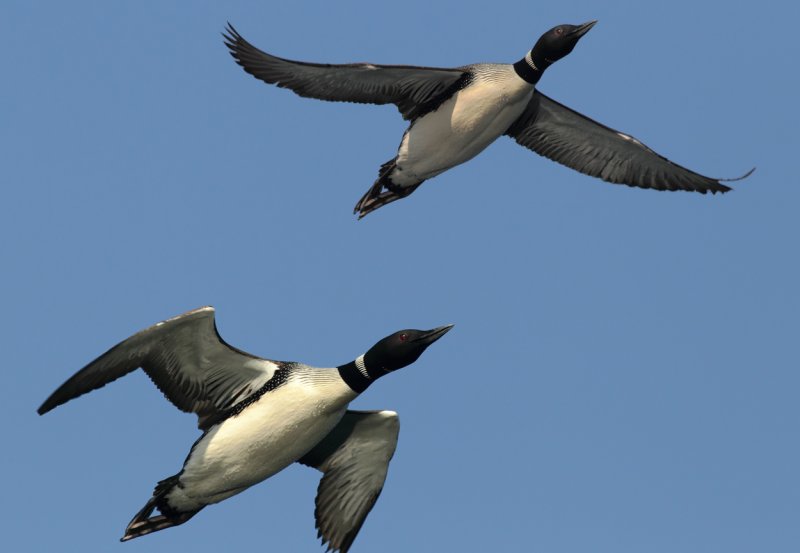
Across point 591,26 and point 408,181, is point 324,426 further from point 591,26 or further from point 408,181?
point 591,26

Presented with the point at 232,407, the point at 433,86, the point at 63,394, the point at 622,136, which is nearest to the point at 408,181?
the point at 433,86

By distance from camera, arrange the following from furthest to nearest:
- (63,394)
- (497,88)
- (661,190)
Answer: (661,190), (497,88), (63,394)

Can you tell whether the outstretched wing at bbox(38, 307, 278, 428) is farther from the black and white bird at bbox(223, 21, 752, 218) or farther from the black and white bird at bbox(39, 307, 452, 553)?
the black and white bird at bbox(223, 21, 752, 218)

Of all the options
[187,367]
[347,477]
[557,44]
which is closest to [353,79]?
[557,44]

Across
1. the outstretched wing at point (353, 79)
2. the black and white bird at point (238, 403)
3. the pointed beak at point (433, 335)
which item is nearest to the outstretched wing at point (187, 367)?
the black and white bird at point (238, 403)

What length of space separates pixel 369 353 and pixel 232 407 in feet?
4.62

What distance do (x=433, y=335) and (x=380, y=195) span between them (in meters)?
3.61

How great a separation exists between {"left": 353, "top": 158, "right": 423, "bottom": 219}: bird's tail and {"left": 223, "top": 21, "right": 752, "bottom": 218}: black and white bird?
0.01m

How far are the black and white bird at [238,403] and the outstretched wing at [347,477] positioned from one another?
0.05ft

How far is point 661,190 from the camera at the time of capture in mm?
18219

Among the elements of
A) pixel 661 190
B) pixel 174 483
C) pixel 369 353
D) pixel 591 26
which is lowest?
pixel 174 483

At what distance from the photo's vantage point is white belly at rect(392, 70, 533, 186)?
16.8 metres

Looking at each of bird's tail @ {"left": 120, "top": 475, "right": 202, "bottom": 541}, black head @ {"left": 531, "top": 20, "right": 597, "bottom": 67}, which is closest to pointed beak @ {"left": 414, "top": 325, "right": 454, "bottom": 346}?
bird's tail @ {"left": 120, "top": 475, "right": 202, "bottom": 541}

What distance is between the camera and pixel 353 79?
16.8m
